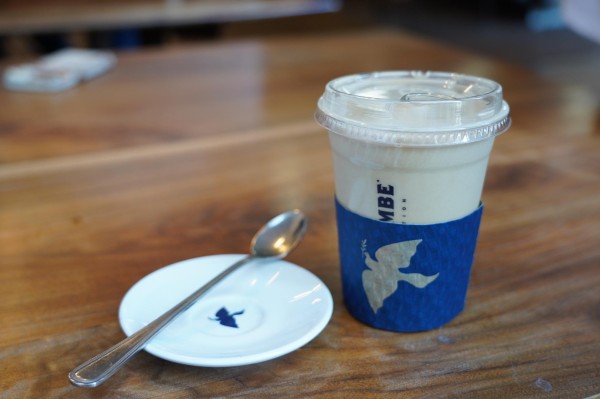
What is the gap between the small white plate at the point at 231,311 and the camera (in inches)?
17.0

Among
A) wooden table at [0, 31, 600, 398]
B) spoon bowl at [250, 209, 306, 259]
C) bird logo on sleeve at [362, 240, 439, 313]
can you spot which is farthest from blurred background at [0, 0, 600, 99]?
bird logo on sleeve at [362, 240, 439, 313]

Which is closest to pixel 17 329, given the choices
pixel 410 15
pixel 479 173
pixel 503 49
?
pixel 479 173

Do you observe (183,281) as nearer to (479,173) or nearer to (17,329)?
(17,329)

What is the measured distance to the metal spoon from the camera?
41 cm

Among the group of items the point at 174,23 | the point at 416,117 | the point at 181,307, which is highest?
the point at 416,117

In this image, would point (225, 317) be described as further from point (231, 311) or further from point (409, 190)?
point (409, 190)

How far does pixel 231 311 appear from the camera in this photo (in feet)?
1.64

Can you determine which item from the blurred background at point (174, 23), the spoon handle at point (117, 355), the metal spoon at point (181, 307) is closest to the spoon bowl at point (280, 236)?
the metal spoon at point (181, 307)

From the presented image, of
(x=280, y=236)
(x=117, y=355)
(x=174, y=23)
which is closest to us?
(x=117, y=355)

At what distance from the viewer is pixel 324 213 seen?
0.71 metres

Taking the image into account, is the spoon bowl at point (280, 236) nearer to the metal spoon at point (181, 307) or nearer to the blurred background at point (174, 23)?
the metal spoon at point (181, 307)

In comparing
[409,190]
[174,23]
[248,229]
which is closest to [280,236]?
[248,229]

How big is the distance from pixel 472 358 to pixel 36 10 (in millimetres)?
2630

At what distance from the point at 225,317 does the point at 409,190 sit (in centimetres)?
17
